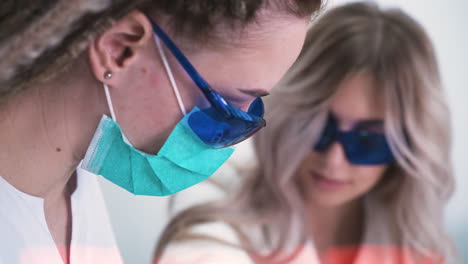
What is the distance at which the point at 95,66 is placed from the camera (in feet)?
2.81

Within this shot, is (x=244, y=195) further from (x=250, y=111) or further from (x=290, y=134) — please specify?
(x=250, y=111)

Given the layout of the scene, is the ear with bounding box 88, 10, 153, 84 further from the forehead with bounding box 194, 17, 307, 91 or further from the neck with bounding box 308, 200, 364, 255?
the neck with bounding box 308, 200, 364, 255

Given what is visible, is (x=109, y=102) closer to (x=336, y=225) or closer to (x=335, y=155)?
(x=335, y=155)

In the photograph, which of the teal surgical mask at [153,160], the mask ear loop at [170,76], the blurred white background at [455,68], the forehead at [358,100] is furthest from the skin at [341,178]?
the mask ear loop at [170,76]

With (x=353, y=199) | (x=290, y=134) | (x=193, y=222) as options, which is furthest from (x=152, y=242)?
(x=353, y=199)

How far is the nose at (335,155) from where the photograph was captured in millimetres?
1971

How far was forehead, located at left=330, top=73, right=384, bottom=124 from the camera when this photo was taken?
6.38 feet

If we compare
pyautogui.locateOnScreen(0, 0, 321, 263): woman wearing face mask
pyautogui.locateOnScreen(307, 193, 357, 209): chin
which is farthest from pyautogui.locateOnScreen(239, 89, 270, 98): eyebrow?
pyautogui.locateOnScreen(307, 193, 357, 209): chin

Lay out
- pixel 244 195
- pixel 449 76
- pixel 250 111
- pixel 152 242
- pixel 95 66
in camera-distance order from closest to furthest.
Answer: pixel 95 66 < pixel 250 111 < pixel 152 242 < pixel 244 195 < pixel 449 76

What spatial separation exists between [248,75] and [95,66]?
26 centimetres

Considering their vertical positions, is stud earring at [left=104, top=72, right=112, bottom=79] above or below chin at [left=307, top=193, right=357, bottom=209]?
above

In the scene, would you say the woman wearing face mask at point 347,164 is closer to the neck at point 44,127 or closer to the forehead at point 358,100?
the forehead at point 358,100

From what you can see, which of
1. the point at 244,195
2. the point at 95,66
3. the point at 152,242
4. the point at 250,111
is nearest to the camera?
the point at 95,66

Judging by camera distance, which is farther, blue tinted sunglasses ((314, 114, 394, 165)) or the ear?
blue tinted sunglasses ((314, 114, 394, 165))
